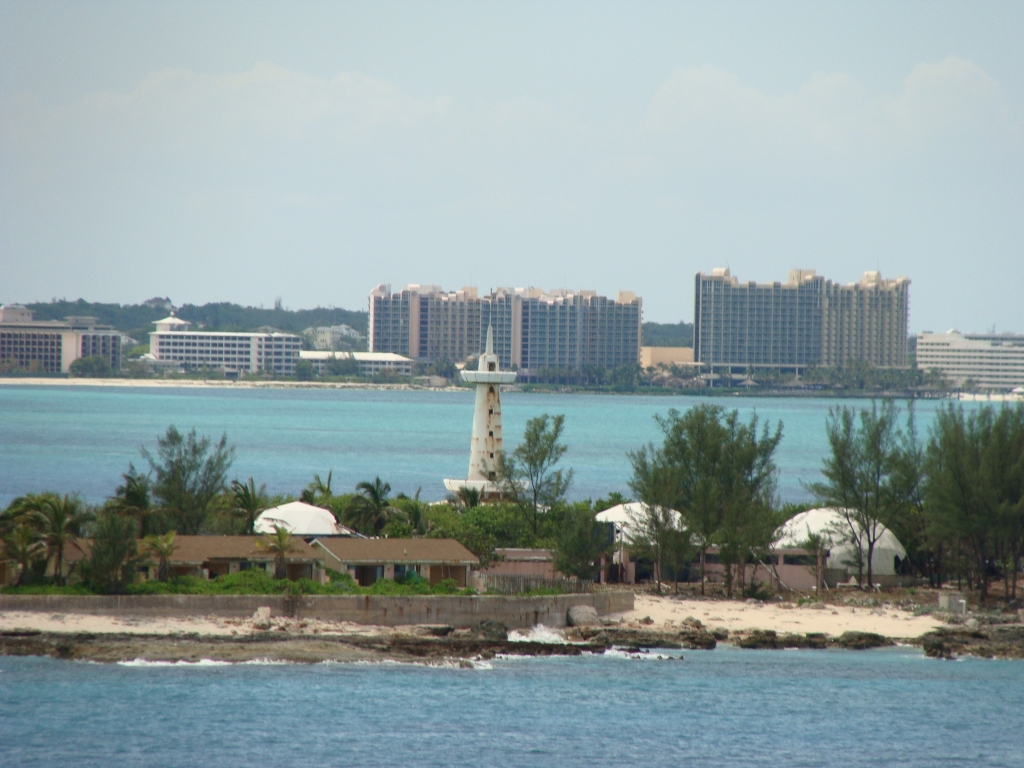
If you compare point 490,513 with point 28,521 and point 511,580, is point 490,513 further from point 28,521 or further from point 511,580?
point 28,521

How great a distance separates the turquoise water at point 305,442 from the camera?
78062mm

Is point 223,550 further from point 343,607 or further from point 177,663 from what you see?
point 177,663

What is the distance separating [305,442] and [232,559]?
84.3 metres

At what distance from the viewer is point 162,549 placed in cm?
3086

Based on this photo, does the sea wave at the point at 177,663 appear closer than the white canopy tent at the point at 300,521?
Yes

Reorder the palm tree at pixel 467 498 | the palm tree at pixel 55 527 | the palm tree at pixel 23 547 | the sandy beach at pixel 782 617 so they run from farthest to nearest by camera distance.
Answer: the palm tree at pixel 467 498 < the sandy beach at pixel 782 617 < the palm tree at pixel 55 527 < the palm tree at pixel 23 547

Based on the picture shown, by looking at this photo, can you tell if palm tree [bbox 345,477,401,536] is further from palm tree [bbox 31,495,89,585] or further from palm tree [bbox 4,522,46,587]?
palm tree [bbox 4,522,46,587]

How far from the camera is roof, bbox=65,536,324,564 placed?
32.1 m

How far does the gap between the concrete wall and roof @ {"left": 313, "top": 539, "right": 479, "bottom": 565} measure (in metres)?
1.80

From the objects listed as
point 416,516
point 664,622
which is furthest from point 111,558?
point 664,622

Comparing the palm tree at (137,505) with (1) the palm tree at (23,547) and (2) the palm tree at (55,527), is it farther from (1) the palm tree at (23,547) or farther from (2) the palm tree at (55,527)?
(1) the palm tree at (23,547)

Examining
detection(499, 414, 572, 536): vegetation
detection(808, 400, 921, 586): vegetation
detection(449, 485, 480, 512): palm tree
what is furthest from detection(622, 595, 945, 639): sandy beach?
detection(449, 485, 480, 512): palm tree

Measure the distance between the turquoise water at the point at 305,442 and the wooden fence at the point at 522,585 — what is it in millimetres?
33199

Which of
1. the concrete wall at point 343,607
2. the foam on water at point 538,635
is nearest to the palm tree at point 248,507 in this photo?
the concrete wall at point 343,607
